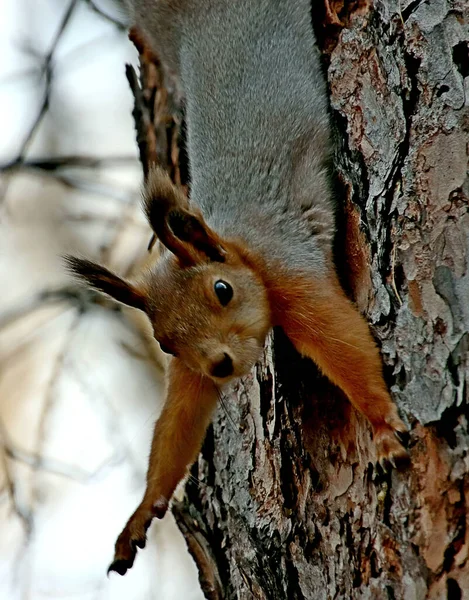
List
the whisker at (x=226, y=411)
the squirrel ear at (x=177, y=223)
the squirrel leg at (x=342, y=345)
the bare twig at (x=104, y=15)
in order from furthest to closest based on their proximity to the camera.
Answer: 1. the bare twig at (x=104, y=15)
2. the whisker at (x=226, y=411)
3. the squirrel ear at (x=177, y=223)
4. the squirrel leg at (x=342, y=345)

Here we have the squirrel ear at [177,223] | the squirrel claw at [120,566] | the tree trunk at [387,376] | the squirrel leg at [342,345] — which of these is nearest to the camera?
the tree trunk at [387,376]

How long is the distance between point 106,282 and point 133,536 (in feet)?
1.85

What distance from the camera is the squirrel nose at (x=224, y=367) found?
4.83 ft

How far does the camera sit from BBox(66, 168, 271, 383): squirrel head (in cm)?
147

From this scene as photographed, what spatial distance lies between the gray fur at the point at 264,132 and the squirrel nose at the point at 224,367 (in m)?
0.24

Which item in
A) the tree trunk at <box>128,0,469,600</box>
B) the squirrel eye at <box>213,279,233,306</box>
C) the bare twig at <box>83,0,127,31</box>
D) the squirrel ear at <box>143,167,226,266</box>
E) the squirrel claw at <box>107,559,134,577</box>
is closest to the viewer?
the tree trunk at <box>128,0,469,600</box>

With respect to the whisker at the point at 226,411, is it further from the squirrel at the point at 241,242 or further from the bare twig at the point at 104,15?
the bare twig at the point at 104,15

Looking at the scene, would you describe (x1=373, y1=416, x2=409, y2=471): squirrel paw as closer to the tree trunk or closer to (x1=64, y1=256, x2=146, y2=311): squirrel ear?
the tree trunk

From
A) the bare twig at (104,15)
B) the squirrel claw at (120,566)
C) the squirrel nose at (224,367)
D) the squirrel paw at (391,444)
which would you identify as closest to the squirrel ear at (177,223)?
the squirrel nose at (224,367)

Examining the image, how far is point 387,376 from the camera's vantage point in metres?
1.34

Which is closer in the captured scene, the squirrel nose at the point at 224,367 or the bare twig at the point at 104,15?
the squirrel nose at the point at 224,367

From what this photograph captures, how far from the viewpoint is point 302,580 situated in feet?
4.76

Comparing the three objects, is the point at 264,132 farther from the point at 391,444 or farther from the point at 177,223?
the point at 391,444

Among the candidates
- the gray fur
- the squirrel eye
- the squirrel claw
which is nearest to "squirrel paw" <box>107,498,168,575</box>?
the squirrel claw
